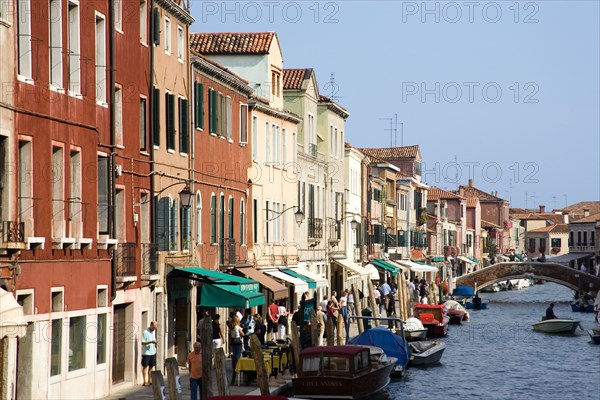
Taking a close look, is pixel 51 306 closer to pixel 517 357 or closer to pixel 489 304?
pixel 517 357

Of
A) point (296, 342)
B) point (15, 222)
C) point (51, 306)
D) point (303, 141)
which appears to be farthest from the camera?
A: point (303, 141)

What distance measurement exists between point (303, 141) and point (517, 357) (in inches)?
493

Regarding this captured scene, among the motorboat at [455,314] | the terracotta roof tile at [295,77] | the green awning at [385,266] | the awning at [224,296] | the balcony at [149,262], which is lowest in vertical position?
the motorboat at [455,314]

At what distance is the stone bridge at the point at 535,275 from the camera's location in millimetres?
95562

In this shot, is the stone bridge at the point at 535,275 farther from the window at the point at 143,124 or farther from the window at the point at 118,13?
the window at the point at 118,13

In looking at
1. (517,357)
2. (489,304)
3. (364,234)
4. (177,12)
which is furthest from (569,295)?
(177,12)

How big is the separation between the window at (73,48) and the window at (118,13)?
3.12 meters

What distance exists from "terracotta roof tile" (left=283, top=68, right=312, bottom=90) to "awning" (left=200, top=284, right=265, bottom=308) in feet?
68.5

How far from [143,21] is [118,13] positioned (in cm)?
209

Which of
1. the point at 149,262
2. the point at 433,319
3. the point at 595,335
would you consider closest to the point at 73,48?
the point at 149,262

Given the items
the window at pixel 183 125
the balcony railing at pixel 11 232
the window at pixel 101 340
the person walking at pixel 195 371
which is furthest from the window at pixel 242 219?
the balcony railing at pixel 11 232

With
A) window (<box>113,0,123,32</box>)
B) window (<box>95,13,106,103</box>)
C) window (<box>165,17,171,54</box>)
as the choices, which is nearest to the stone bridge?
window (<box>165,17,171,54</box>)

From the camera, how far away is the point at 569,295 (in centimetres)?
11412

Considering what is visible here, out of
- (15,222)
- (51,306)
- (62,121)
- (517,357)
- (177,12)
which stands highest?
(177,12)
